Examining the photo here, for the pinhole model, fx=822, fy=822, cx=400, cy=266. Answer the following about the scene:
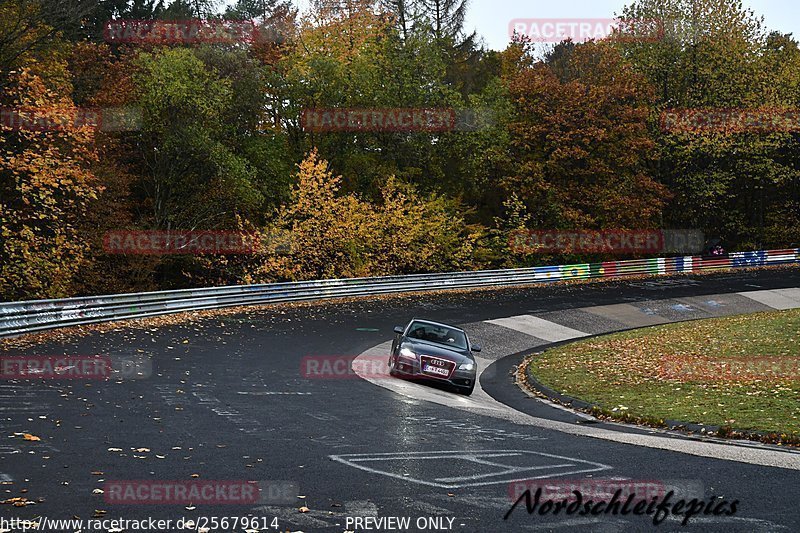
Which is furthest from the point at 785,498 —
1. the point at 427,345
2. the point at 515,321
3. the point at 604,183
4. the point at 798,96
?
the point at 798,96

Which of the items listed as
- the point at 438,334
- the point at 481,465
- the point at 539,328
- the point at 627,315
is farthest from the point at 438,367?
the point at 627,315

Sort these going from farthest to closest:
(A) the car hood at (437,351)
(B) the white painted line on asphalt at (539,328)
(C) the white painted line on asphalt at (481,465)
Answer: (B) the white painted line on asphalt at (539,328)
(A) the car hood at (437,351)
(C) the white painted line on asphalt at (481,465)

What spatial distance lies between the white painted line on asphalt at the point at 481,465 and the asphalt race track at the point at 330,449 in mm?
36

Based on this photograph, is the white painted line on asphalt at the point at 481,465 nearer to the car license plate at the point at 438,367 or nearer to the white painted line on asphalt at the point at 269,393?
the white painted line on asphalt at the point at 269,393

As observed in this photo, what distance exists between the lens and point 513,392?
19.2 meters

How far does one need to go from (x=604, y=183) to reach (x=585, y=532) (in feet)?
152

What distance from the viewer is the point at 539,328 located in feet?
99.5

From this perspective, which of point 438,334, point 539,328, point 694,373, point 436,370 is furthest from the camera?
point 539,328

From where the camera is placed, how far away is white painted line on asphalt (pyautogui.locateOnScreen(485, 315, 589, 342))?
29434 millimetres

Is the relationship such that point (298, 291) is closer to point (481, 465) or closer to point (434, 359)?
point (434, 359)

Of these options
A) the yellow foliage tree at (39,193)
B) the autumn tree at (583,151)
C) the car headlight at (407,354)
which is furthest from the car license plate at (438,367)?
the autumn tree at (583,151)

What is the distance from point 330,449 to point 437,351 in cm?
747

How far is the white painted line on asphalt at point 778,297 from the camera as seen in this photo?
37.8 meters

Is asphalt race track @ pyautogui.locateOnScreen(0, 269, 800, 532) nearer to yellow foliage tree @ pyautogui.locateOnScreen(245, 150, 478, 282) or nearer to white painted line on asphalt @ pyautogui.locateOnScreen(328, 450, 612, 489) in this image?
white painted line on asphalt @ pyautogui.locateOnScreen(328, 450, 612, 489)
